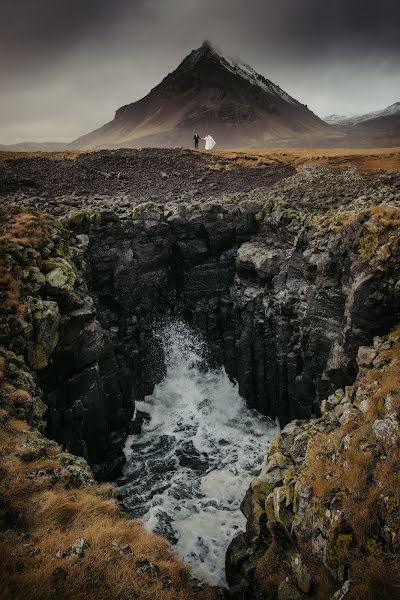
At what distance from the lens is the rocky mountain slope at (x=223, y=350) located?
10.9 meters

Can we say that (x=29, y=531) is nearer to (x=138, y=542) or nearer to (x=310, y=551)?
(x=138, y=542)

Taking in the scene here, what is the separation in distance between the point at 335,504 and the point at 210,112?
160m

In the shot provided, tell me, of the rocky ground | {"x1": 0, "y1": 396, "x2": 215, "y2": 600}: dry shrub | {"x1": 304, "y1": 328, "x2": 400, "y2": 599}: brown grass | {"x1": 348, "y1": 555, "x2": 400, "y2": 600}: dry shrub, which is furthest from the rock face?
{"x1": 348, "y1": 555, "x2": 400, "y2": 600}: dry shrub

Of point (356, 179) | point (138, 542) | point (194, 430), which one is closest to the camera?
point (138, 542)

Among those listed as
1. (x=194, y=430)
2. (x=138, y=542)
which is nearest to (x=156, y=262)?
(x=194, y=430)

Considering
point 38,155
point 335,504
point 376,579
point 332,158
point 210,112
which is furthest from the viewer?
point 210,112

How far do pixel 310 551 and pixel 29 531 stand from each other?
7.99m

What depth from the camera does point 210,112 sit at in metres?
152

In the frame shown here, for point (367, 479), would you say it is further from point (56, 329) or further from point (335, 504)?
point (56, 329)

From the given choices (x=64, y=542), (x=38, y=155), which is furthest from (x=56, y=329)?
(x=38, y=155)

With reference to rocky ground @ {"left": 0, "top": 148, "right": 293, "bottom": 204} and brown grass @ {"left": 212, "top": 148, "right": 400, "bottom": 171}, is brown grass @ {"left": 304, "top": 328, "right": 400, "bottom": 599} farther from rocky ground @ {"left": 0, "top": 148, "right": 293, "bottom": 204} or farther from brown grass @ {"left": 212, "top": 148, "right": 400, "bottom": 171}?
rocky ground @ {"left": 0, "top": 148, "right": 293, "bottom": 204}

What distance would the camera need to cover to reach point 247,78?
180 meters

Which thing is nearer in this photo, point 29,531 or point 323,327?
point 29,531

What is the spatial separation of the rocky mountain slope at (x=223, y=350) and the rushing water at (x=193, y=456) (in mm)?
1653
